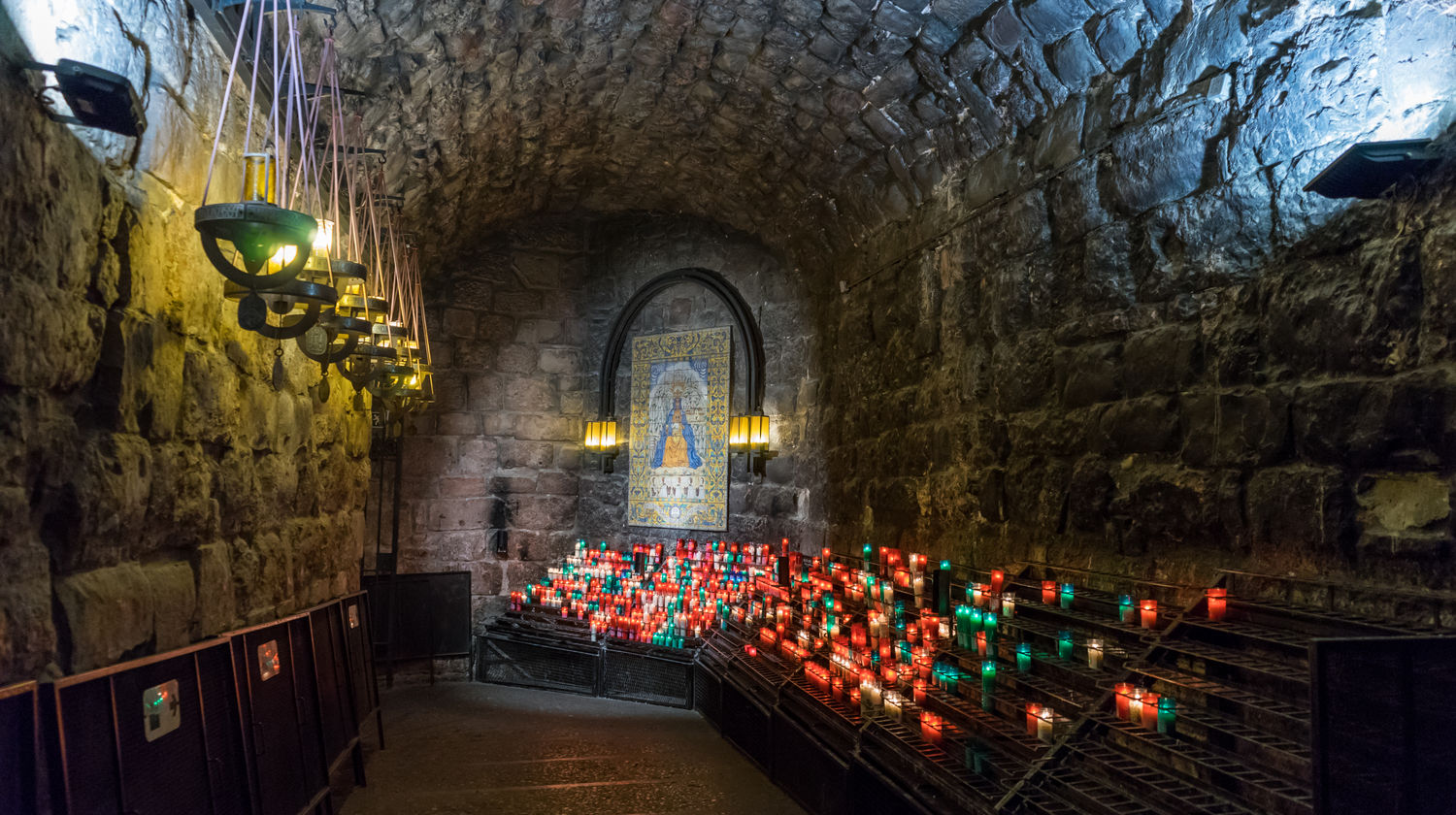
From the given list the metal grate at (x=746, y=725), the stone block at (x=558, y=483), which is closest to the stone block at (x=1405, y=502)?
the metal grate at (x=746, y=725)

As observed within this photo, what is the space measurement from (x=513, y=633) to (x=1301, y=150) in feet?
19.6

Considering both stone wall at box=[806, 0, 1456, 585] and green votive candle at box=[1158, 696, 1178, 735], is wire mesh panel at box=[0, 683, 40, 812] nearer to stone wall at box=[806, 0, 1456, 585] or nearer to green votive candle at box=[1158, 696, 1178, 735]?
green votive candle at box=[1158, 696, 1178, 735]

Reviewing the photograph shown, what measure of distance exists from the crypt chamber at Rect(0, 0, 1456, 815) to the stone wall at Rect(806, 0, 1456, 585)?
17 mm

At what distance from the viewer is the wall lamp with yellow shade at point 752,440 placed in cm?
720

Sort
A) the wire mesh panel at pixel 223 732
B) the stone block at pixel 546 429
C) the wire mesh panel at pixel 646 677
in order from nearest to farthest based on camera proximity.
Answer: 1. the wire mesh panel at pixel 223 732
2. the wire mesh panel at pixel 646 677
3. the stone block at pixel 546 429

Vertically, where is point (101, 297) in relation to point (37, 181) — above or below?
below

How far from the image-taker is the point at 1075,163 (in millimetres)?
3957

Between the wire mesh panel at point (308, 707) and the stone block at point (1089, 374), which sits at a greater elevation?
the stone block at point (1089, 374)

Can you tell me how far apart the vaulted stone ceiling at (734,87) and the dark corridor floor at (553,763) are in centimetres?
322

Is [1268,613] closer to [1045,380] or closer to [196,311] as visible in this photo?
[1045,380]

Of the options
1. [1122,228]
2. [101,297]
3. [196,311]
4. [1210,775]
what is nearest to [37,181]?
[101,297]

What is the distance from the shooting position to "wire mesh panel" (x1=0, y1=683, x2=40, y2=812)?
1.92 meters

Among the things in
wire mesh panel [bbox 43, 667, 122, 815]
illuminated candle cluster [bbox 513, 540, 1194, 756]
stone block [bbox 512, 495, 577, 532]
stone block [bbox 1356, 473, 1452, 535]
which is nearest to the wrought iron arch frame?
stone block [bbox 512, 495, 577, 532]

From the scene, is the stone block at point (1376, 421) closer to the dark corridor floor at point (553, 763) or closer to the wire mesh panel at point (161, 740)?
the dark corridor floor at point (553, 763)
